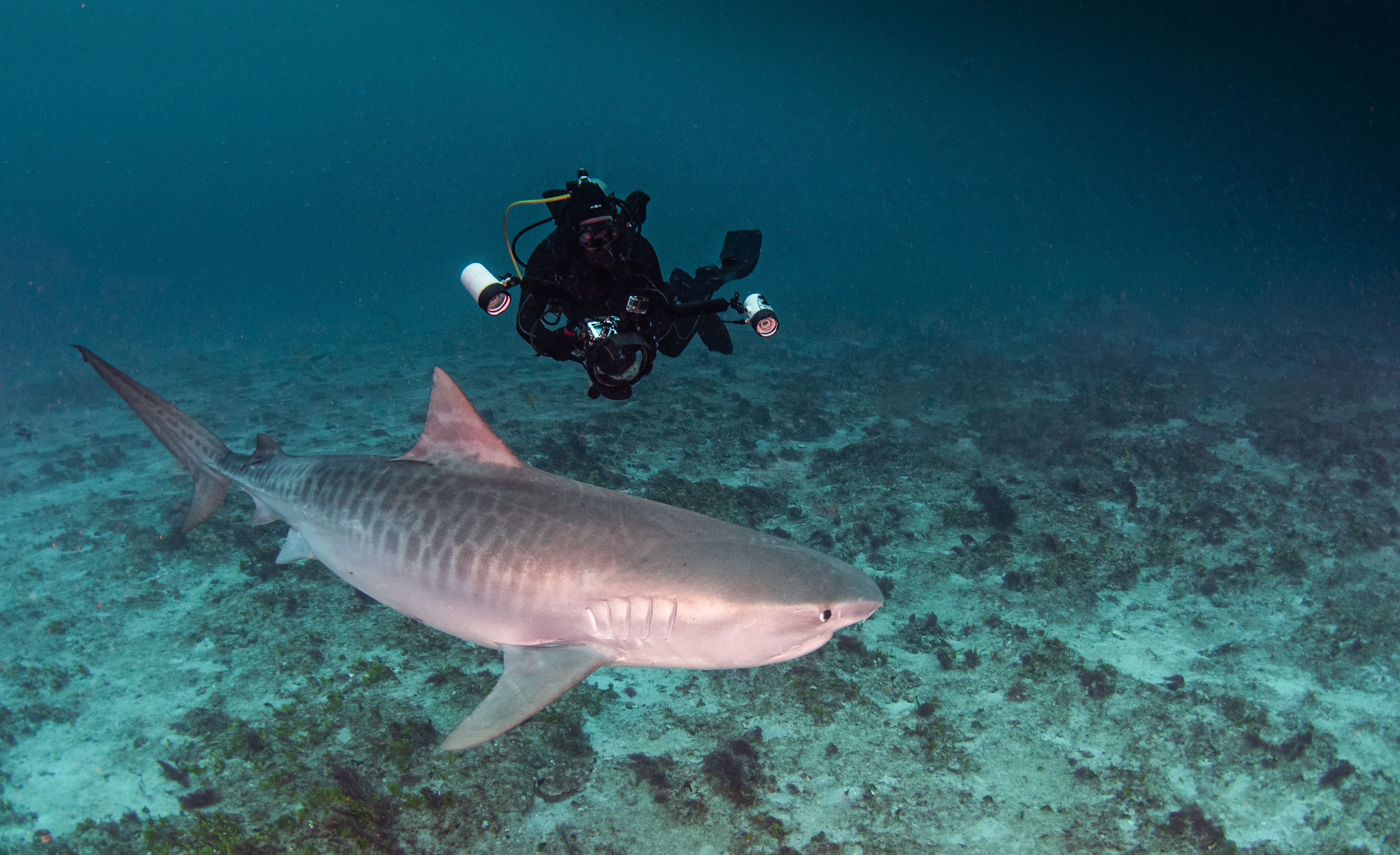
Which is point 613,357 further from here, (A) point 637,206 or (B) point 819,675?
(B) point 819,675

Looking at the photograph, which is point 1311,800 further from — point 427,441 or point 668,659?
point 427,441

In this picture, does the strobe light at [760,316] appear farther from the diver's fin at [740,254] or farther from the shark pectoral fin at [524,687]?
the shark pectoral fin at [524,687]

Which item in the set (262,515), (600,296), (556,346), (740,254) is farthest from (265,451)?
(740,254)

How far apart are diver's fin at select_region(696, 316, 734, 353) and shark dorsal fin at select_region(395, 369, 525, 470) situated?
2.97 meters

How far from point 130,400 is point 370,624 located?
2.37 meters

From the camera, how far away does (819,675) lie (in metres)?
4.47

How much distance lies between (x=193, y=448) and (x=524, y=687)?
3.61m

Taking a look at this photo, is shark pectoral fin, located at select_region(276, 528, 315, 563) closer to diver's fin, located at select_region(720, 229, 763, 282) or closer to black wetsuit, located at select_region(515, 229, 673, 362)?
black wetsuit, located at select_region(515, 229, 673, 362)

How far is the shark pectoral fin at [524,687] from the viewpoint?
228 centimetres

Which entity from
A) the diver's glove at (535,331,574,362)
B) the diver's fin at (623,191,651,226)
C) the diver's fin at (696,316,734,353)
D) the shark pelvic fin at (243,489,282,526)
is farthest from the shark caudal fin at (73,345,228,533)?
the diver's fin at (696,316,734,353)

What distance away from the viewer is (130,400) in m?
4.02

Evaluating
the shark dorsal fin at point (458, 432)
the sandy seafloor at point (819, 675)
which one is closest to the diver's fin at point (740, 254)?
the sandy seafloor at point (819, 675)

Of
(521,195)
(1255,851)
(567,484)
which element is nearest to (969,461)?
(1255,851)

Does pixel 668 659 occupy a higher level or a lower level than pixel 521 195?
lower
